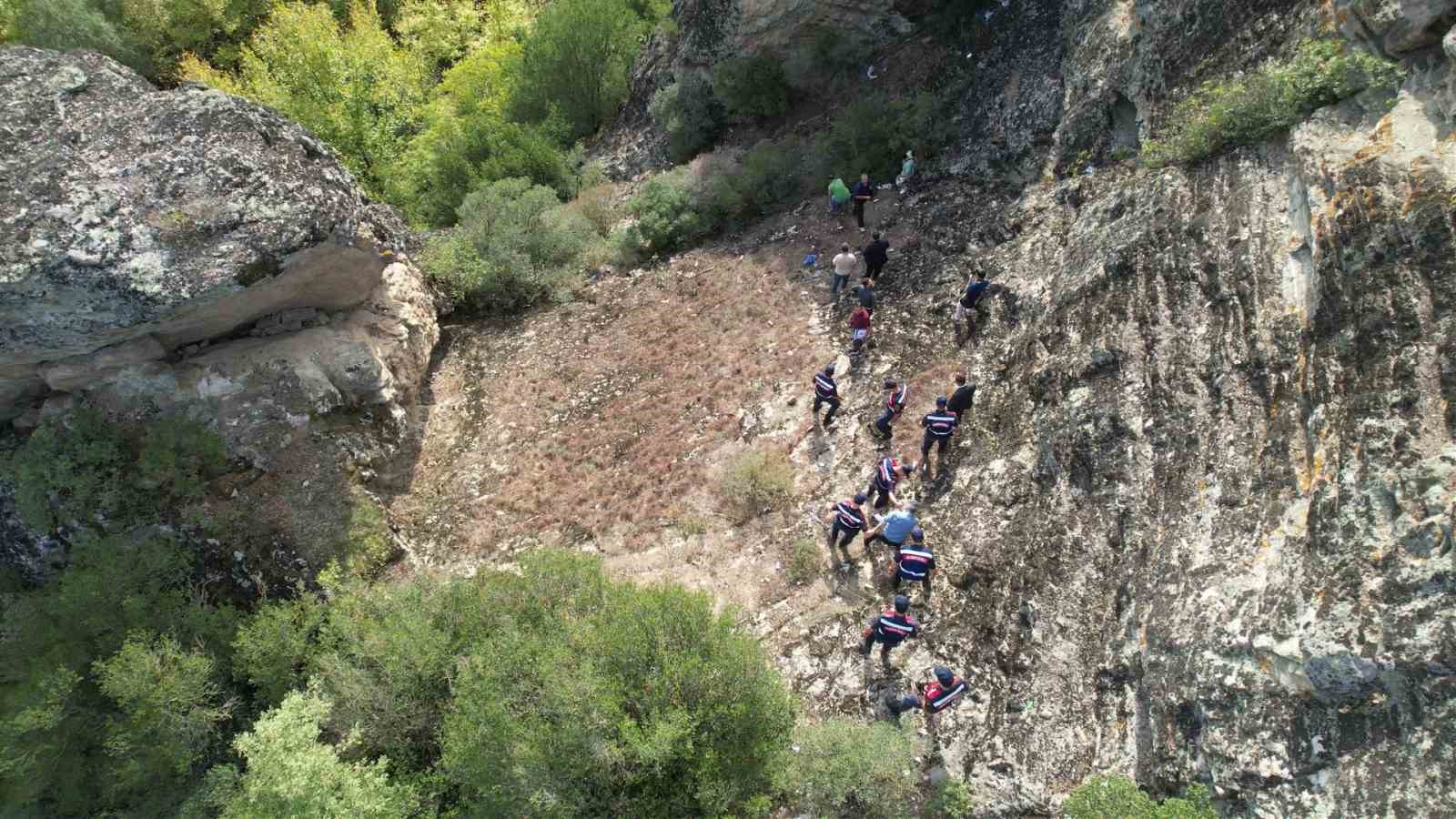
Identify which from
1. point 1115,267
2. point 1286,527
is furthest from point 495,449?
point 1286,527

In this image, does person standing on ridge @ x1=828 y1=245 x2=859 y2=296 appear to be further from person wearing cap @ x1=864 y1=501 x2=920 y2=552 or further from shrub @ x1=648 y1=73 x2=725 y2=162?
shrub @ x1=648 y1=73 x2=725 y2=162

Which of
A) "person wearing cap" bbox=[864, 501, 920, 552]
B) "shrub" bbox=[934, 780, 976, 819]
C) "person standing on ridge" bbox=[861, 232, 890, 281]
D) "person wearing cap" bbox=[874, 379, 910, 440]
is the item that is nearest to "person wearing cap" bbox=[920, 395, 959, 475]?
"person wearing cap" bbox=[874, 379, 910, 440]

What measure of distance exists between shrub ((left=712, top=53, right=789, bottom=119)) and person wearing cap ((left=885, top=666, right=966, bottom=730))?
16.5m

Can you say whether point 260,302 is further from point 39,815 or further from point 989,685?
point 989,685

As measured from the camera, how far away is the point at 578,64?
83.6 ft

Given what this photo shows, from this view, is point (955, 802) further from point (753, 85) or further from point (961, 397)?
point (753, 85)

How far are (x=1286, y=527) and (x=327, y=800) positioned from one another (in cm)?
1076

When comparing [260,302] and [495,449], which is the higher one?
[260,302]

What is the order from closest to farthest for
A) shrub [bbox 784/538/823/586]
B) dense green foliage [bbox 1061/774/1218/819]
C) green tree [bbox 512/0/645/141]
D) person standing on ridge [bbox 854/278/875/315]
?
dense green foliage [bbox 1061/774/1218/819] → shrub [bbox 784/538/823/586] → person standing on ridge [bbox 854/278/875/315] → green tree [bbox 512/0/645/141]

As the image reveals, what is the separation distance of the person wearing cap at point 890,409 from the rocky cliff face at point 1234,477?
86 cm

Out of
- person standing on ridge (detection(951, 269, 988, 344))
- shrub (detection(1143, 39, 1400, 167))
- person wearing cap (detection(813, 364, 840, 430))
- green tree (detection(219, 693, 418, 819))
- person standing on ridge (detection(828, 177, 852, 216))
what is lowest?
green tree (detection(219, 693, 418, 819))

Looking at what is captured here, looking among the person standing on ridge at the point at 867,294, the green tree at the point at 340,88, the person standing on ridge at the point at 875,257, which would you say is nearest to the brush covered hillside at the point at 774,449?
the person standing on ridge at the point at 867,294

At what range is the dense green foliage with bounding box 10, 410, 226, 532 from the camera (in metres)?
13.1

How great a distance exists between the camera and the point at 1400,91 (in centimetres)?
840
